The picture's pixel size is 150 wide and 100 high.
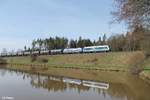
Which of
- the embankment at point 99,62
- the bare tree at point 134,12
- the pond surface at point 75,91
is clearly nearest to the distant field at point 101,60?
the embankment at point 99,62

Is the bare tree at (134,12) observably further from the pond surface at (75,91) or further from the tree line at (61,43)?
the tree line at (61,43)

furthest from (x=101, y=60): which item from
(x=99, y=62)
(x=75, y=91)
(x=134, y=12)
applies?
(x=134, y=12)

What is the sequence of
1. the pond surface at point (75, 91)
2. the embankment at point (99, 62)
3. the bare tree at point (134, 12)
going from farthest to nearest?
the embankment at point (99, 62)
the pond surface at point (75, 91)
the bare tree at point (134, 12)

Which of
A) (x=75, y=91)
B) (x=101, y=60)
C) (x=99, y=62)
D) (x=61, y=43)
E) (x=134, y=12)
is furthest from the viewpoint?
(x=61, y=43)

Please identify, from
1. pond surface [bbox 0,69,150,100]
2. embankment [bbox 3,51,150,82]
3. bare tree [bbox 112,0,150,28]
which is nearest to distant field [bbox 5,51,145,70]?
embankment [bbox 3,51,150,82]

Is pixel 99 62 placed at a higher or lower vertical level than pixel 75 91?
higher

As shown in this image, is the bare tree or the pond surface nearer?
the bare tree

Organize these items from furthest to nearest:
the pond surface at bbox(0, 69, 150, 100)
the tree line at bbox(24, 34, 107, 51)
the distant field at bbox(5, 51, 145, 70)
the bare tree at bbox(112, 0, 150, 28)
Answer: the tree line at bbox(24, 34, 107, 51), the distant field at bbox(5, 51, 145, 70), the pond surface at bbox(0, 69, 150, 100), the bare tree at bbox(112, 0, 150, 28)

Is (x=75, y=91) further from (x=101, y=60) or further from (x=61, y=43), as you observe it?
(x=61, y=43)

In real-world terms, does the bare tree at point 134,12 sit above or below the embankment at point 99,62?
above

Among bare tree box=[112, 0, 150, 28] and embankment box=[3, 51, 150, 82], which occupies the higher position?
bare tree box=[112, 0, 150, 28]

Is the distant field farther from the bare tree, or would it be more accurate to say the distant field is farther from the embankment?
the bare tree

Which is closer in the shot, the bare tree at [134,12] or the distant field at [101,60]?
the bare tree at [134,12]

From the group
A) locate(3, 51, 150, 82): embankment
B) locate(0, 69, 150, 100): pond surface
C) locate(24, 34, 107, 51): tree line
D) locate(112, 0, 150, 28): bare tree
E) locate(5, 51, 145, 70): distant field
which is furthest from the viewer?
locate(24, 34, 107, 51): tree line
